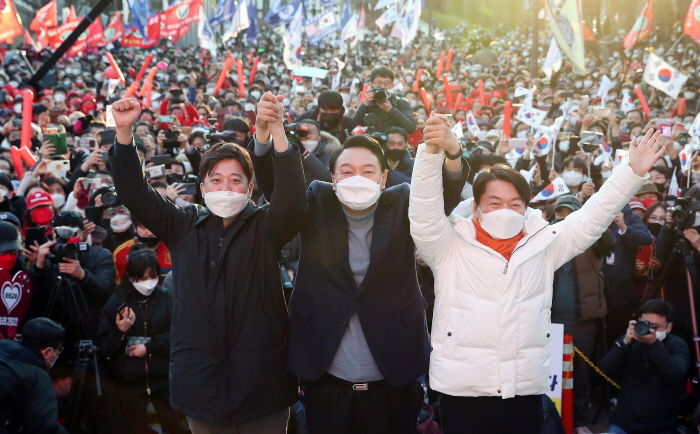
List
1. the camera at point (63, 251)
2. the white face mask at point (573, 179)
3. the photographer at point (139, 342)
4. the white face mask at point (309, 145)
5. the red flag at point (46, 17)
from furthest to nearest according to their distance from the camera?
the red flag at point (46, 17) < the white face mask at point (573, 179) < the white face mask at point (309, 145) < the camera at point (63, 251) < the photographer at point (139, 342)

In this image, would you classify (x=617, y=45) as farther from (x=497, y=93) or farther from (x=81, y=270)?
(x=81, y=270)

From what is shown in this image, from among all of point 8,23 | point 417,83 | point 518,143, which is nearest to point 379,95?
point 518,143

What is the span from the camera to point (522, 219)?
2.87 meters

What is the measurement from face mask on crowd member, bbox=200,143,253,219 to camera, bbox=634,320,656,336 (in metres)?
2.84

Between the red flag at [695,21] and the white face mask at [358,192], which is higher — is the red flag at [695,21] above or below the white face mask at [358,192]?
above

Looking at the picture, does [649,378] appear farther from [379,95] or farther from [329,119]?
[379,95]

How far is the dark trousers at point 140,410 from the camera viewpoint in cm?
457

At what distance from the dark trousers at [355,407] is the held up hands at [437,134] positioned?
0.95 metres

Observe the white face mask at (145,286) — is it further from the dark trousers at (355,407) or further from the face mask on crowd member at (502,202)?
the face mask on crowd member at (502,202)

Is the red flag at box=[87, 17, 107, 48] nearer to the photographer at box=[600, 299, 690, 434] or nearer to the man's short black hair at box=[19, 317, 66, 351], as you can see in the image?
the man's short black hair at box=[19, 317, 66, 351]

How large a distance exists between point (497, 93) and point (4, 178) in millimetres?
11925

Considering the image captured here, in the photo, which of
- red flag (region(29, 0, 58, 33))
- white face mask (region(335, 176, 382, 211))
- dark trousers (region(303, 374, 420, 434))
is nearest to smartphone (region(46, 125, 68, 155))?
white face mask (region(335, 176, 382, 211))

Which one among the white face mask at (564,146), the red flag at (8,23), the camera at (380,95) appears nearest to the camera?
the camera at (380,95)

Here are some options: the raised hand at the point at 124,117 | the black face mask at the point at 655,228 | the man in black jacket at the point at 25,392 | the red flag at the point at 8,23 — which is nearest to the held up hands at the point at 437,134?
the raised hand at the point at 124,117
